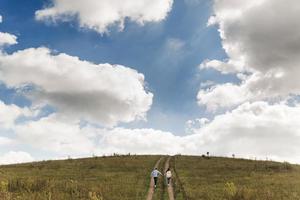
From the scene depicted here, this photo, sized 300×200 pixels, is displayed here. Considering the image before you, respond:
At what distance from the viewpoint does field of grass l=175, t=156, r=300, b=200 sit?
111 feet

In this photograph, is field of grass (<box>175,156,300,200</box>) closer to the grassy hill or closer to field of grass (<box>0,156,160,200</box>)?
the grassy hill

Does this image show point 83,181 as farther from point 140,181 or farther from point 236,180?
point 236,180

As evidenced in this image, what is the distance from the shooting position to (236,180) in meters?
45.6

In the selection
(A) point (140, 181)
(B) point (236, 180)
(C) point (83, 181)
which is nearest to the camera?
(A) point (140, 181)

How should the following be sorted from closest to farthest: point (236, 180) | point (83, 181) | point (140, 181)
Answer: point (140, 181)
point (83, 181)
point (236, 180)

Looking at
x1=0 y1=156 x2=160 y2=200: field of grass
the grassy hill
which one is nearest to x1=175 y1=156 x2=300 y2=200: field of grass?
the grassy hill

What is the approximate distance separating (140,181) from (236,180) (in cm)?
1003

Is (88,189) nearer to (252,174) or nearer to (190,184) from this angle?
(190,184)

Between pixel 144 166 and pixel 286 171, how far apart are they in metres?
17.5

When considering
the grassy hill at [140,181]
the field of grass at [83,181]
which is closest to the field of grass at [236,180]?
the grassy hill at [140,181]

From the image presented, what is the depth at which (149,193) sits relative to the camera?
3500cm

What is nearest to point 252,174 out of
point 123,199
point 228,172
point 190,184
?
point 228,172

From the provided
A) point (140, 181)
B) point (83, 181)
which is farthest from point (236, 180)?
point (83, 181)

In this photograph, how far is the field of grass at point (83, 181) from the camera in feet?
110
